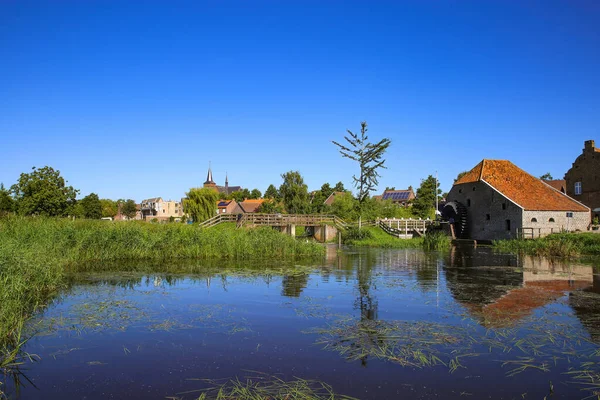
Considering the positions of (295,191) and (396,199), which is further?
(396,199)

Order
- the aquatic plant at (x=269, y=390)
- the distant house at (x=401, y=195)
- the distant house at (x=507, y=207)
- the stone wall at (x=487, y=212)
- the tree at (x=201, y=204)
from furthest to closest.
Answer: the distant house at (x=401, y=195)
the tree at (x=201, y=204)
the stone wall at (x=487, y=212)
the distant house at (x=507, y=207)
the aquatic plant at (x=269, y=390)

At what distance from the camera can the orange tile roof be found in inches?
1594

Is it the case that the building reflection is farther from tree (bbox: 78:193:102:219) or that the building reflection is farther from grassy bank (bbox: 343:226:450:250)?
tree (bbox: 78:193:102:219)

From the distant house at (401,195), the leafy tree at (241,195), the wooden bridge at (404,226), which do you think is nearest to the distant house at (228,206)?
the leafy tree at (241,195)

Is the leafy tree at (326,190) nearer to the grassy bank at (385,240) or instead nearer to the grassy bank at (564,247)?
the grassy bank at (385,240)

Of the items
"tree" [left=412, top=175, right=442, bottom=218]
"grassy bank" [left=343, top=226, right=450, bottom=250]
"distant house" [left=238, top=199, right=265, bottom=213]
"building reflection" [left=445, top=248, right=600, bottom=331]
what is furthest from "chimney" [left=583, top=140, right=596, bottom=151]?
"distant house" [left=238, top=199, right=265, bottom=213]

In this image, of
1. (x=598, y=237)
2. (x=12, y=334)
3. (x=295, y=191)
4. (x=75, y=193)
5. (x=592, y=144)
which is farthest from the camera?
(x=295, y=191)

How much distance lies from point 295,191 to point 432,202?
2023 centimetres

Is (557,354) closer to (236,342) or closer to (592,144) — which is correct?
(236,342)

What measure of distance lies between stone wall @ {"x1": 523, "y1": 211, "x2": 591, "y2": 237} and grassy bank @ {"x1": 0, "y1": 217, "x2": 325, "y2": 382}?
22.2 metres

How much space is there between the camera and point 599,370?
7.35 m

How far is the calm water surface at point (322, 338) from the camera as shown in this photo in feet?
22.3

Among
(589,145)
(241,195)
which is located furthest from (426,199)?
(241,195)

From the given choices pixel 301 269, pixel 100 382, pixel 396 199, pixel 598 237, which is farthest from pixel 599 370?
pixel 396 199
